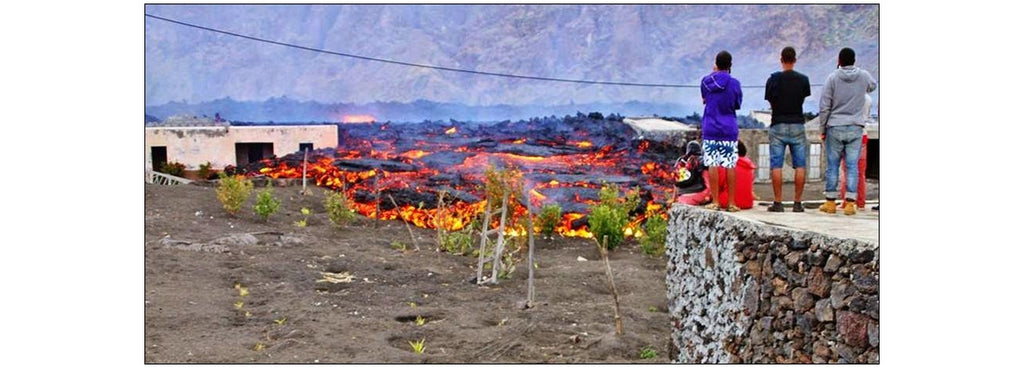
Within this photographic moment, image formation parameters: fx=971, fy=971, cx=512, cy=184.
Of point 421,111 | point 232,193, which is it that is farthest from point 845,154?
point 421,111

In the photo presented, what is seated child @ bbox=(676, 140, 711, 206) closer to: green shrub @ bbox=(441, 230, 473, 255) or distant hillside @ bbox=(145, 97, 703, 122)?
green shrub @ bbox=(441, 230, 473, 255)

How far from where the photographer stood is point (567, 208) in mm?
14492

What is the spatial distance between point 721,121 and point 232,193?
28.2 ft

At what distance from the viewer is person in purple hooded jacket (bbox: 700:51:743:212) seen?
5.49 metres

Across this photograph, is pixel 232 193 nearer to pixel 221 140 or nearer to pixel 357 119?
pixel 221 140

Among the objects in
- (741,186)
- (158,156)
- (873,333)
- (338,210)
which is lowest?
(873,333)

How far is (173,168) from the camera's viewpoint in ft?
44.9

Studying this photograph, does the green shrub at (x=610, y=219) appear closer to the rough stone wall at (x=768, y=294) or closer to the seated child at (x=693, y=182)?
the rough stone wall at (x=768, y=294)

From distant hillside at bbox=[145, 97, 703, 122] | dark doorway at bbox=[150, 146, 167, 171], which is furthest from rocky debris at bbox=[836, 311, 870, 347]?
distant hillside at bbox=[145, 97, 703, 122]

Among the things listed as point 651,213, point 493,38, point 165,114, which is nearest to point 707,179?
point 651,213

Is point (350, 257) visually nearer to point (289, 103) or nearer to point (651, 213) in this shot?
point (651, 213)

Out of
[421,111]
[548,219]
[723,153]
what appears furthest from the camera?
[421,111]

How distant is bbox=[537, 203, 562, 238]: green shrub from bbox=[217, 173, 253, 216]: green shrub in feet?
12.9

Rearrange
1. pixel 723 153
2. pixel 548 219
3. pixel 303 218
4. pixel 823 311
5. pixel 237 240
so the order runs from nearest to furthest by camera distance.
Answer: pixel 823 311
pixel 723 153
pixel 237 240
pixel 548 219
pixel 303 218
